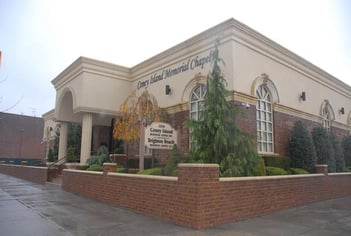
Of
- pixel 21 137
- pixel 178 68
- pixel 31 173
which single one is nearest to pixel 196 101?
pixel 178 68

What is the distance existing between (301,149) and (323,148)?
197 centimetres

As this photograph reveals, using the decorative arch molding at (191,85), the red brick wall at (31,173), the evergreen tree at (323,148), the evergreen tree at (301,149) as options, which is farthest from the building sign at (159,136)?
the red brick wall at (31,173)

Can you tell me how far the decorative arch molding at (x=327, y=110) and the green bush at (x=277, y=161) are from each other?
713 centimetres

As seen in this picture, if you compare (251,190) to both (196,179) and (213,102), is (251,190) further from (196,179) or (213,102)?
(213,102)

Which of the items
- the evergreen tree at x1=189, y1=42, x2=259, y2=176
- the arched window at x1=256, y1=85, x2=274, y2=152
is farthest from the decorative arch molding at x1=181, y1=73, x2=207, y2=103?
the evergreen tree at x1=189, y1=42, x2=259, y2=176

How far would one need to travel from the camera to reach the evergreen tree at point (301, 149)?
14492 mm

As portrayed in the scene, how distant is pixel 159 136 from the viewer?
450 inches

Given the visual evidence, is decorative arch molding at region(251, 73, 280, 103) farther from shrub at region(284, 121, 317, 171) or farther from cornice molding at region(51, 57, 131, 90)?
cornice molding at region(51, 57, 131, 90)

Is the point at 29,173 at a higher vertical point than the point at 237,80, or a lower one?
lower

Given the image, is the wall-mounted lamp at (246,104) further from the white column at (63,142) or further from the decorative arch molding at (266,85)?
the white column at (63,142)

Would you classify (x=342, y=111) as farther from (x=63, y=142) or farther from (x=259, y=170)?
(x=63, y=142)

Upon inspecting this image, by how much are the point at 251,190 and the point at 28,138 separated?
56159 mm

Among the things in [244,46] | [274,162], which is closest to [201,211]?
[274,162]

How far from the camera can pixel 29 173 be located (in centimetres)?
2241
